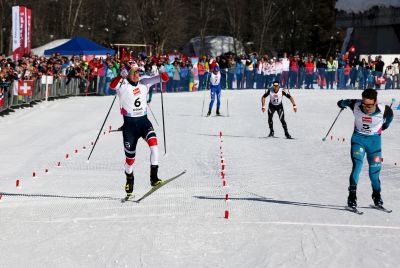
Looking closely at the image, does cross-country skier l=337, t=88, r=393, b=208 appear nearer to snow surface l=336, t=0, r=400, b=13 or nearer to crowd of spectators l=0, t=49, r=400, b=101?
crowd of spectators l=0, t=49, r=400, b=101

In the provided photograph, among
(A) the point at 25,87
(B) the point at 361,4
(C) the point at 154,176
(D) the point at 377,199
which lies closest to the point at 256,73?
(A) the point at 25,87

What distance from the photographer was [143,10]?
241ft

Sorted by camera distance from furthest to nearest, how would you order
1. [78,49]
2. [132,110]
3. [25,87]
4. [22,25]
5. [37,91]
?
[78,49] → [22,25] → [37,91] → [25,87] → [132,110]

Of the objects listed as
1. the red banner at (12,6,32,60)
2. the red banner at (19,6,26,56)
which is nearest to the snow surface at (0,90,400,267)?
the red banner at (12,6,32,60)

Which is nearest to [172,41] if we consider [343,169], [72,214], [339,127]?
[339,127]

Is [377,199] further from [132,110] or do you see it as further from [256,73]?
[256,73]

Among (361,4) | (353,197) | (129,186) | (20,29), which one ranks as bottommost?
(129,186)

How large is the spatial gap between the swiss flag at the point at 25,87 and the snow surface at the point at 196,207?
623cm

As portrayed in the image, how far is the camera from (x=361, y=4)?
64.1 metres

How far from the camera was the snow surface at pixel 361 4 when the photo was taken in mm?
60438

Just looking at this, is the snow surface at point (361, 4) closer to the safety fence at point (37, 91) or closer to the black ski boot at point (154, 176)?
the safety fence at point (37, 91)

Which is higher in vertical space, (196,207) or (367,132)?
(367,132)

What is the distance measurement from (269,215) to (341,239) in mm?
1642

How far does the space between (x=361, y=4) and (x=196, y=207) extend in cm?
5560
